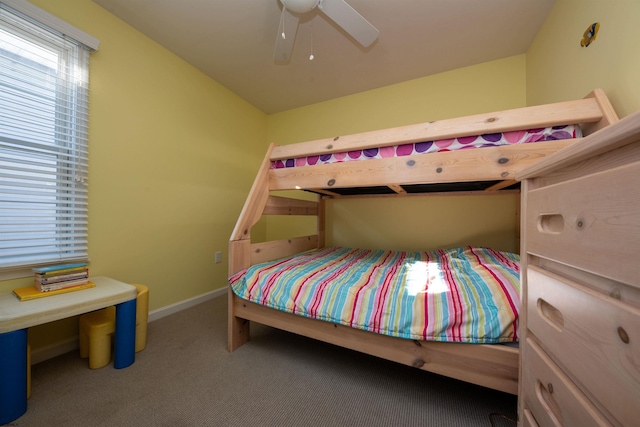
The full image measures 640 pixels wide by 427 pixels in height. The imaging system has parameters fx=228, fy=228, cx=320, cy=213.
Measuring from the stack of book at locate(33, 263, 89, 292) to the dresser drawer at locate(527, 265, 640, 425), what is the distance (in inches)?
81.0

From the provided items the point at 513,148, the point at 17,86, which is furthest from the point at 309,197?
the point at 17,86

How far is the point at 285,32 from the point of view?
4.85ft

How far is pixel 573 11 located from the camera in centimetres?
132

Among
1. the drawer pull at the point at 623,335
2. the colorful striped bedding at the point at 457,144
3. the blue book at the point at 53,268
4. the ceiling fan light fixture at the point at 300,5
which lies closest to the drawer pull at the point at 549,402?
the drawer pull at the point at 623,335

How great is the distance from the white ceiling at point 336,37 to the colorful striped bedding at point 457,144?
1.01 metres

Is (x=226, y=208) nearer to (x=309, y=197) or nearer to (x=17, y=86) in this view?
(x=309, y=197)

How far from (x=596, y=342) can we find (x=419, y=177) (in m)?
0.86

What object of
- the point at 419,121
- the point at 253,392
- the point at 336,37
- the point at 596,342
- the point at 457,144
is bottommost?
the point at 253,392

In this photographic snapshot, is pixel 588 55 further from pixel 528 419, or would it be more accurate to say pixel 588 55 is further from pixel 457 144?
pixel 528 419

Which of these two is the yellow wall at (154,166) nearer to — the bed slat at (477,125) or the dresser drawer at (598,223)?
the bed slat at (477,125)

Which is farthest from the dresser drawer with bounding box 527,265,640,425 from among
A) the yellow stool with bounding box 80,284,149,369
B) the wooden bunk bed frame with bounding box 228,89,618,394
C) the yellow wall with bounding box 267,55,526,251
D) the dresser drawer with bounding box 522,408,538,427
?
the yellow stool with bounding box 80,284,149,369

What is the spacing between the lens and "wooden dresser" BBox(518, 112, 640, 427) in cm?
38

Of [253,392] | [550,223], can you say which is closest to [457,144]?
[550,223]

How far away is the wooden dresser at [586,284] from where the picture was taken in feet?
1.25
